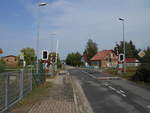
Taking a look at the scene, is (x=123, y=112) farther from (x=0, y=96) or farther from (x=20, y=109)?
(x=0, y=96)

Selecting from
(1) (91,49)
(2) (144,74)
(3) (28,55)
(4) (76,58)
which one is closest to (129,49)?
(1) (91,49)

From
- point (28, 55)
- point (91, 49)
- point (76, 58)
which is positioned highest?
point (91, 49)

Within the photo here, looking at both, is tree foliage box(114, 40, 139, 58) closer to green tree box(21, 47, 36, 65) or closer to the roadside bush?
green tree box(21, 47, 36, 65)

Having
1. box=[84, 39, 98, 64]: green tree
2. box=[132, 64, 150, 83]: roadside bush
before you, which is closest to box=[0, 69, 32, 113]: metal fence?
box=[132, 64, 150, 83]: roadside bush

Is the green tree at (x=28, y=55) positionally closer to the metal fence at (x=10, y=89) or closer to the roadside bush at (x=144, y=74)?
the roadside bush at (x=144, y=74)

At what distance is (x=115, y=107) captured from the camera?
947cm

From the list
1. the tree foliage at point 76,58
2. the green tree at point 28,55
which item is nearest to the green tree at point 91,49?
the tree foliage at point 76,58

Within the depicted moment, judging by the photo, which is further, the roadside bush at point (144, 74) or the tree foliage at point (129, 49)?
the tree foliage at point (129, 49)

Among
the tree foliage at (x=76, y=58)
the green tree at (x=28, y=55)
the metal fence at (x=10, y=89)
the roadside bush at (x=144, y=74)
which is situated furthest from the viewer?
the tree foliage at (x=76, y=58)

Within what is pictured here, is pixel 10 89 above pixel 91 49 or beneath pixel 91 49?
beneath

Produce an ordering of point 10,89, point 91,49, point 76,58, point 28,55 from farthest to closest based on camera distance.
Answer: point 91,49
point 28,55
point 76,58
point 10,89

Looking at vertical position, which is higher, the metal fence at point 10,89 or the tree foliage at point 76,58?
the tree foliage at point 76,58

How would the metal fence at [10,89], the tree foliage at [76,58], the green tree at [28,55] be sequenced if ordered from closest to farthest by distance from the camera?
the metal fence at [10,89] < the green tree at [28,55] < the tree foliage at [76,58]

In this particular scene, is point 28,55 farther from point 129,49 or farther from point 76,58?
point 129,49
